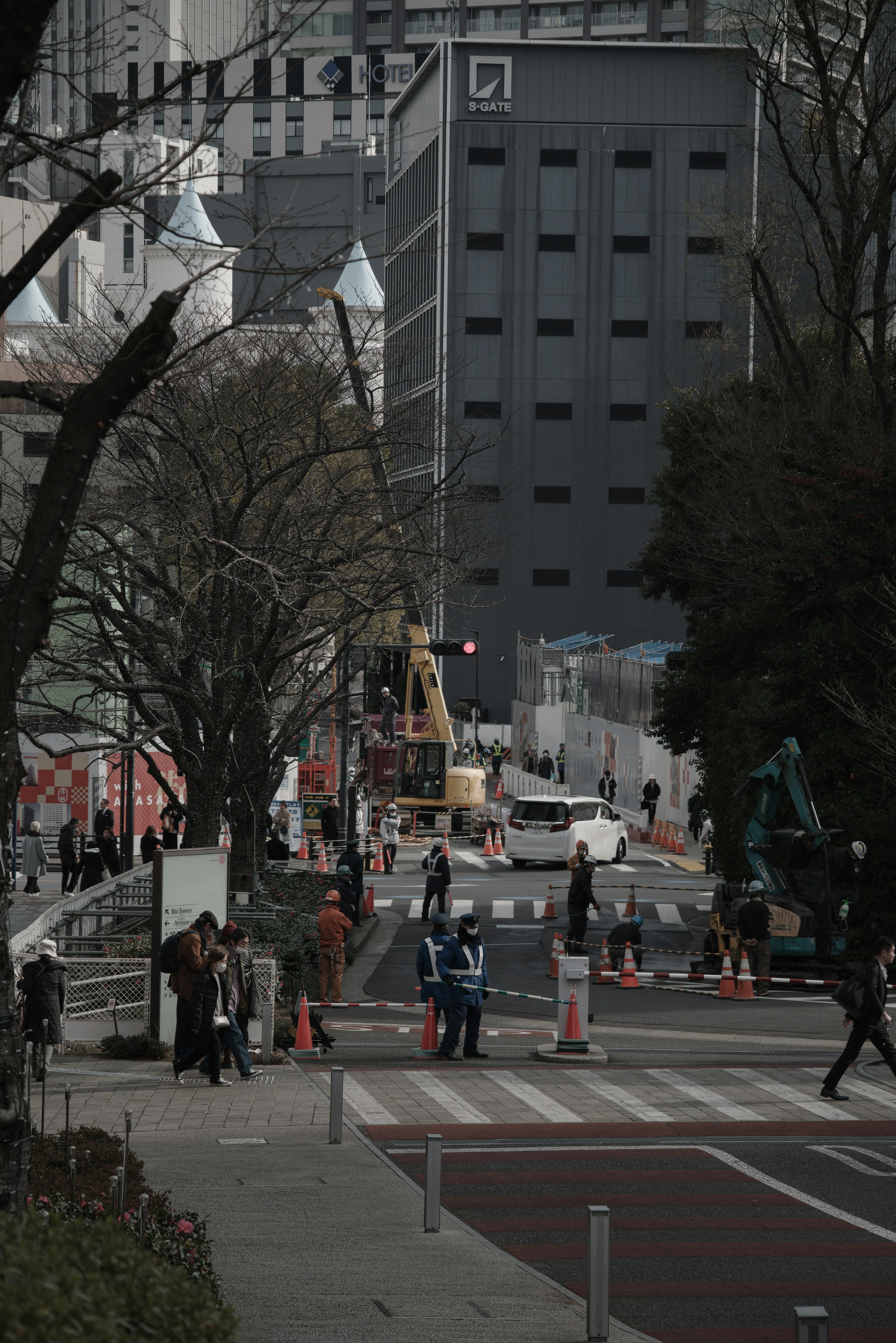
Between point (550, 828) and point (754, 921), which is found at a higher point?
point (550, 828)

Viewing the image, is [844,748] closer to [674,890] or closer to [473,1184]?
[674,890]

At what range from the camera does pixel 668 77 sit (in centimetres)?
8744

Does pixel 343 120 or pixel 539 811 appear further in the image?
pixel 343 120

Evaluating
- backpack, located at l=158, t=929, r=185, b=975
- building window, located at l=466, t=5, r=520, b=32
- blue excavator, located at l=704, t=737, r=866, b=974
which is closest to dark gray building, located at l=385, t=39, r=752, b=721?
building window, located at l=466, t=5, r=520, b=32

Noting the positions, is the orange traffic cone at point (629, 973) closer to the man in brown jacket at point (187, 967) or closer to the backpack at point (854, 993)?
the backpack at point (854, 993)

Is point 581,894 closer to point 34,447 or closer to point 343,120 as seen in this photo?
point 34,447

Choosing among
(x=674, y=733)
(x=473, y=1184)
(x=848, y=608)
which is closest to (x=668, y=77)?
(x=674, y=733)

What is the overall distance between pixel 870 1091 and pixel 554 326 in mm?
77646

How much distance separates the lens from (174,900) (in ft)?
55.9

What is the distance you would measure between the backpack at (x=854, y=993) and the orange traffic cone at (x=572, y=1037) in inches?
131

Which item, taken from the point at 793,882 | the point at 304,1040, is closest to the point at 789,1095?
the point at 304,1040

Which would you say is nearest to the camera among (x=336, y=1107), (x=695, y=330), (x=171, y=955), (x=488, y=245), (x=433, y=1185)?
(x=433, y=1185)

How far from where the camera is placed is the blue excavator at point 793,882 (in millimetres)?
23844

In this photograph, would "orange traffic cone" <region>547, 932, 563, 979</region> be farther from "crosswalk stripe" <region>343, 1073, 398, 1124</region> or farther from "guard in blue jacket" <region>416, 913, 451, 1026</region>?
"crosswalk stripe" <region>343, 1073, 398, 1124</region>
